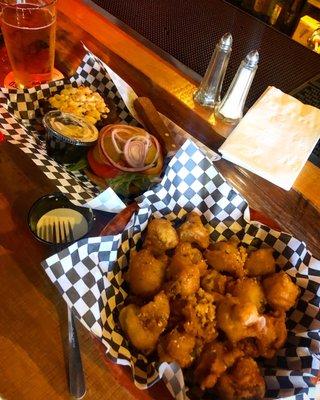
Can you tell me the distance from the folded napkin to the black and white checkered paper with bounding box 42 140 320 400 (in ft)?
0.77

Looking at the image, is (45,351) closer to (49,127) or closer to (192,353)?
(192,353)

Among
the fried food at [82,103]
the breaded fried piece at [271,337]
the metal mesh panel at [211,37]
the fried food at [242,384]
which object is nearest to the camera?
the fried food at [242,384]

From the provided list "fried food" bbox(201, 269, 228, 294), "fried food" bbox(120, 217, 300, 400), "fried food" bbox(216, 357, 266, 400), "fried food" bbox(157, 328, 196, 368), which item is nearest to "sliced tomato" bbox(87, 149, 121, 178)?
"fried food" bbox(120, 217, 300, 400)

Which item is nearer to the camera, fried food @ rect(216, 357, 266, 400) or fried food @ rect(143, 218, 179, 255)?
fried food @ rect(216, 357, 266, 400)

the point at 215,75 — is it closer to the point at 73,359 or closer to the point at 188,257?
the point at 188,257

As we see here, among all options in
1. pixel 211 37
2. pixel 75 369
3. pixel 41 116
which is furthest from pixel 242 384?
pixel 211 37

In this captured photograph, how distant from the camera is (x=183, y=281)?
1.14 m

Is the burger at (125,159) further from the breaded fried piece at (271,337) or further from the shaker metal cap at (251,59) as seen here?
the breaded fried piece at (271,337)

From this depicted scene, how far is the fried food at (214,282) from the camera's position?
4.02ft

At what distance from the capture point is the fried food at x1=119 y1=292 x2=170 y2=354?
1.09m

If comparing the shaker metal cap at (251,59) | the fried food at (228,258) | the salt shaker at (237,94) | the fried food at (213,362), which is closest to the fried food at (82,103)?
the salt shaker at (237,94)

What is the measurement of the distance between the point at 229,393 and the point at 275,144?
3.29 ft

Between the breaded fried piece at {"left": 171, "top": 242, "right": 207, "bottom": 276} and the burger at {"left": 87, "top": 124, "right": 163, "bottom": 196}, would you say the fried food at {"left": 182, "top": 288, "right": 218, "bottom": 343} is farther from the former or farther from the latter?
the burger at {"left": 87, "top": 124, "right": 163, "bottom": 196}

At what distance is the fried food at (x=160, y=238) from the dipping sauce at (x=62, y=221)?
216 millimetres
